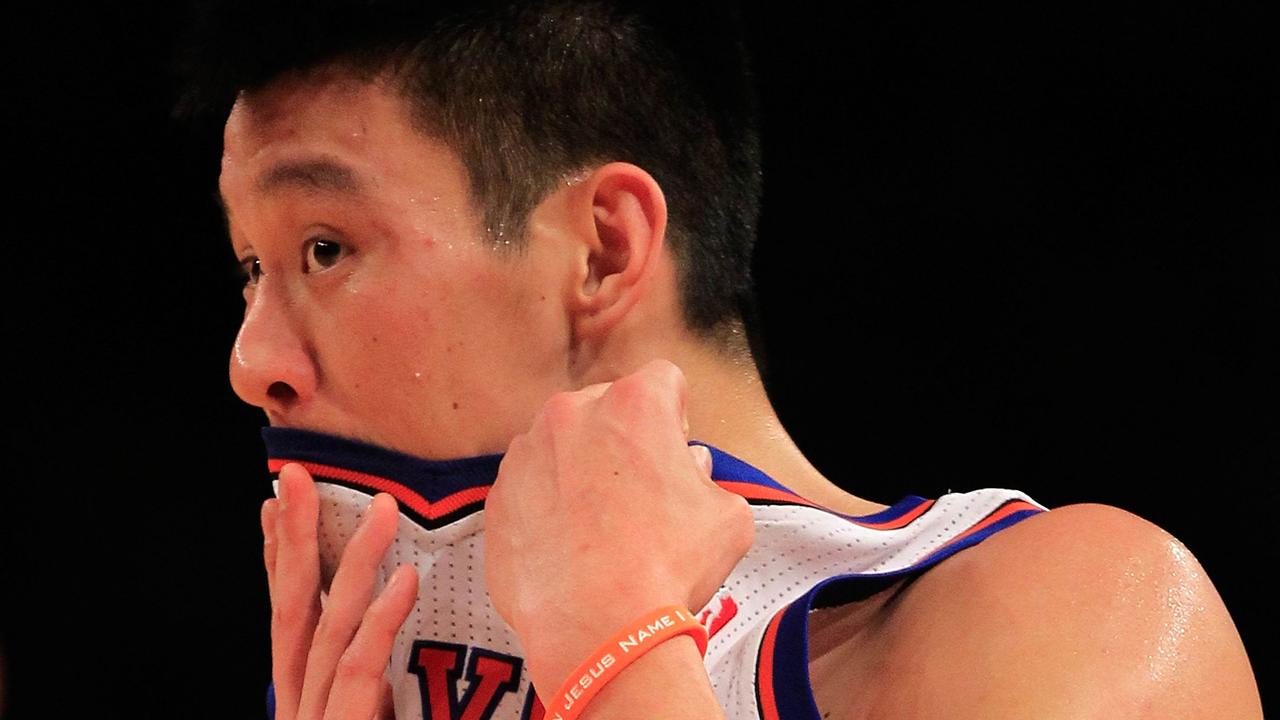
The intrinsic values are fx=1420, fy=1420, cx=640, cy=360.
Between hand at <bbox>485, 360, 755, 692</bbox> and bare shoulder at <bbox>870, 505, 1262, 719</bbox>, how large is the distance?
26 cm

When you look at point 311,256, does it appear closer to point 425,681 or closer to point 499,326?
point 499,326

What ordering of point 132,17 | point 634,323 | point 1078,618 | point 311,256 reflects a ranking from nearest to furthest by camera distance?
point 1078,618
point 311,256
point 634,323
point 132,17

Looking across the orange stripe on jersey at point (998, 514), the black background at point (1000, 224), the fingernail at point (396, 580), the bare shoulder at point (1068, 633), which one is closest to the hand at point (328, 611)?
the fingernail at point (396, 580)

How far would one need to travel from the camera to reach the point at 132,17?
3332mm

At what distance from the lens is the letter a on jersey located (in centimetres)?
154

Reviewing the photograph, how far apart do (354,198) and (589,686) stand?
0.60 metres

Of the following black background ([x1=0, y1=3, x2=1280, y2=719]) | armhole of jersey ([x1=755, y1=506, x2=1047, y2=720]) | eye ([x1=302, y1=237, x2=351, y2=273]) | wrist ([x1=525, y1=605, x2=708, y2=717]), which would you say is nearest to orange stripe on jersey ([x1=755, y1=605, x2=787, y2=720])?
armhole of jersey ([x1=755, y1=506, x2=1047, y2=720])

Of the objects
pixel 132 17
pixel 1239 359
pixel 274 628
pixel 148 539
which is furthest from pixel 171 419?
pixel 1239 359

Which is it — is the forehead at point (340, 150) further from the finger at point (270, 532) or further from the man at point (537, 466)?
the finger at point (270, 532)

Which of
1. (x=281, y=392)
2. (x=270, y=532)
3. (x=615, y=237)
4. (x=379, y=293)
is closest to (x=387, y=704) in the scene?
(x=270, y=532)

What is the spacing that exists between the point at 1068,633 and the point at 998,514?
0.97 feet

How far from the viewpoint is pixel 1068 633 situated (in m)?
1.47

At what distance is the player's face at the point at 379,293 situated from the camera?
155 cm

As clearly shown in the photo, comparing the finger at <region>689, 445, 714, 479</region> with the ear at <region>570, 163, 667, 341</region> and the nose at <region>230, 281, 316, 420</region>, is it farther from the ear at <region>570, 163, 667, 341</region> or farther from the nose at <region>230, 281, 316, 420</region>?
the nose at <region>230, 281, 316, 420</region>
